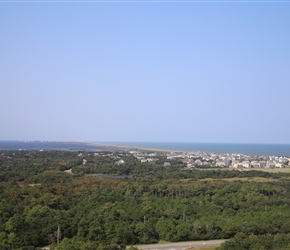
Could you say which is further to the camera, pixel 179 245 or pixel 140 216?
pixel 140 216

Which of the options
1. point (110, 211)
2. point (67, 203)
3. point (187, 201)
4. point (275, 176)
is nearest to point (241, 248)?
point (110, 211)

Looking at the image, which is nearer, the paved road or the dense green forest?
the dense green forest

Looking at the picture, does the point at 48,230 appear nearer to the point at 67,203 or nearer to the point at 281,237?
the point at 67,203

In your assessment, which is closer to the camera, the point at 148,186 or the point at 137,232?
the point at 137,232

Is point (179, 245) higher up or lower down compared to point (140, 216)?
lower down

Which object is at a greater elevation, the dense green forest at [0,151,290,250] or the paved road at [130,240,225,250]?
the dense green forest at [0,151,290,250]

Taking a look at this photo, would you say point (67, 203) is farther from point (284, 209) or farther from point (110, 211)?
point (284, 209)

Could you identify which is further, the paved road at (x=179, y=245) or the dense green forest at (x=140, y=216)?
the paved road at (x=179, y=245)

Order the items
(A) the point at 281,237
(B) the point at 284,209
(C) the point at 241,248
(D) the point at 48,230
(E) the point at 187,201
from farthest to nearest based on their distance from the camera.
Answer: (E) the point at 187,201 < (B) the point at 284,209 < (D) the point at 48,230 < (A) the point at 281,237 < (C) the point at 241,248

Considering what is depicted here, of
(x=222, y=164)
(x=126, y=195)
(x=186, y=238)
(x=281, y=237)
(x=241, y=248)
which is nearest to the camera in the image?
(x=241, y=248)

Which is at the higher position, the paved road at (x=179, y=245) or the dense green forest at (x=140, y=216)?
the dense green forest at (x=140, y=216)
